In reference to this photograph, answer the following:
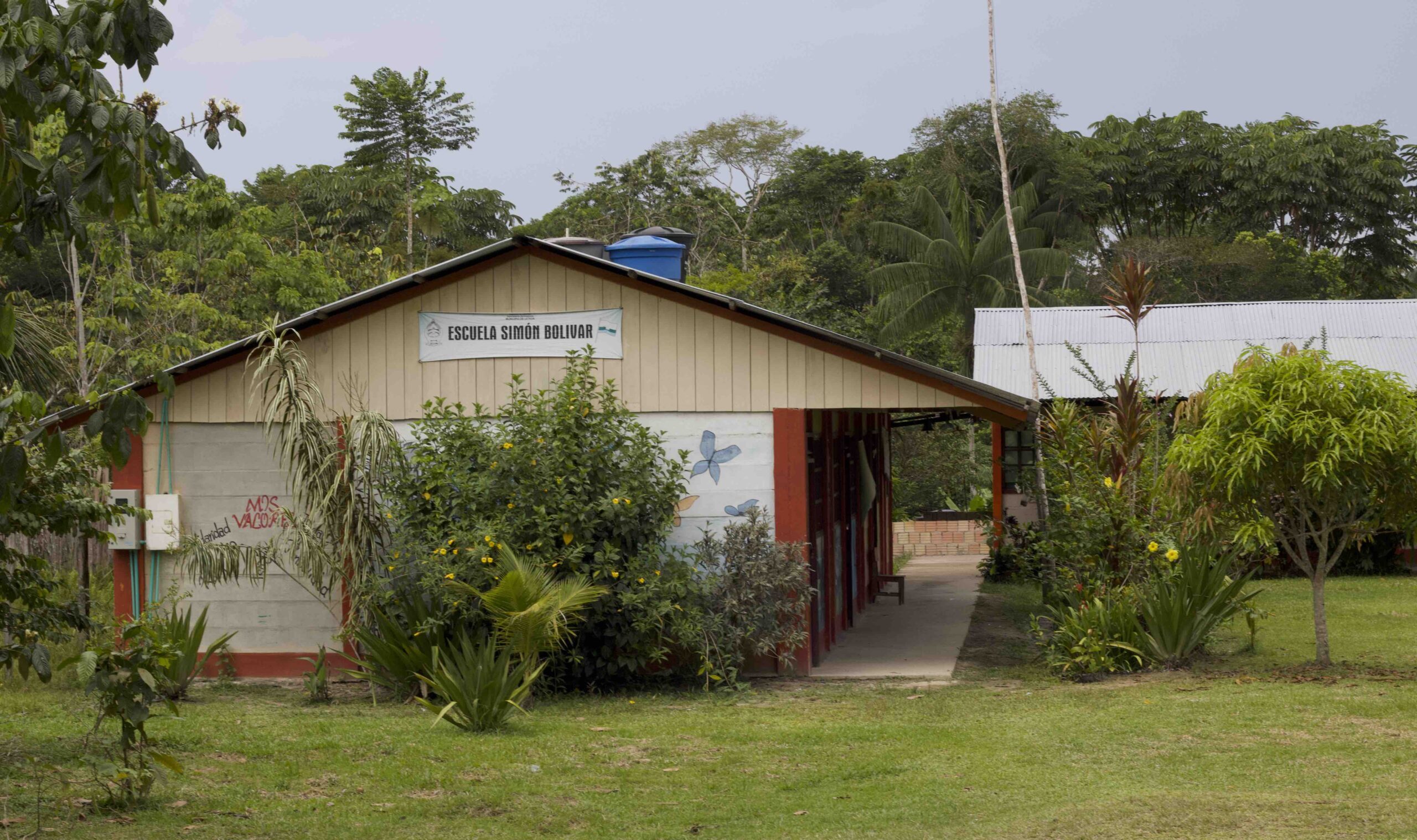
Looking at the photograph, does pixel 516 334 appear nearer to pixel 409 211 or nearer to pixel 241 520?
pixel 241 520

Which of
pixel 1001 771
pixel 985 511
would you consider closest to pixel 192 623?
pixel 1001 771

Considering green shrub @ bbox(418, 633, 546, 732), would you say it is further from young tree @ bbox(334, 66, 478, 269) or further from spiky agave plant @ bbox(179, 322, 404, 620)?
Answer: young tree @ bbox(334, 66, 478, 269)

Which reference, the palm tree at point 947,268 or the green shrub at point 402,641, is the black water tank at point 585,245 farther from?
the palm tree at point 947,268

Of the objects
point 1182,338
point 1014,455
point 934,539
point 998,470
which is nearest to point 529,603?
point 998,470

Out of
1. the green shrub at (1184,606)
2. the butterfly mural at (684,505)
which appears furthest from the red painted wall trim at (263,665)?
the green shrub at (1184,606)

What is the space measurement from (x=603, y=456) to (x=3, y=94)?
23.0 feet

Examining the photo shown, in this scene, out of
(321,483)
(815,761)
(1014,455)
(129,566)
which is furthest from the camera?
(1014,455)

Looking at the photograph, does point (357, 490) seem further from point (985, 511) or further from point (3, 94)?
point (985, 511)

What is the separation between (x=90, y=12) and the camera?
4.21 metres

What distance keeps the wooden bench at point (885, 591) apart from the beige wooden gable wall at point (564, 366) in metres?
6.64

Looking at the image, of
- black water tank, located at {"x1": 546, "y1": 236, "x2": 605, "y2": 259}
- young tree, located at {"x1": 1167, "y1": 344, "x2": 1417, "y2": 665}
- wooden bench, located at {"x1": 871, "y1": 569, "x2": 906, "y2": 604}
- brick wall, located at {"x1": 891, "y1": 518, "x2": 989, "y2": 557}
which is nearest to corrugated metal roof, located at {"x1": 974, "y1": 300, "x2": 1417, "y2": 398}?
wooden bench, located at {"x1": 871, "y1": 569, "x2": 906, "y2": 604}

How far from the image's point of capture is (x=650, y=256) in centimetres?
1418

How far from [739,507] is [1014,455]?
34.1ft

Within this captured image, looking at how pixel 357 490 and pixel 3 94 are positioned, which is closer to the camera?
pixel 3 94
